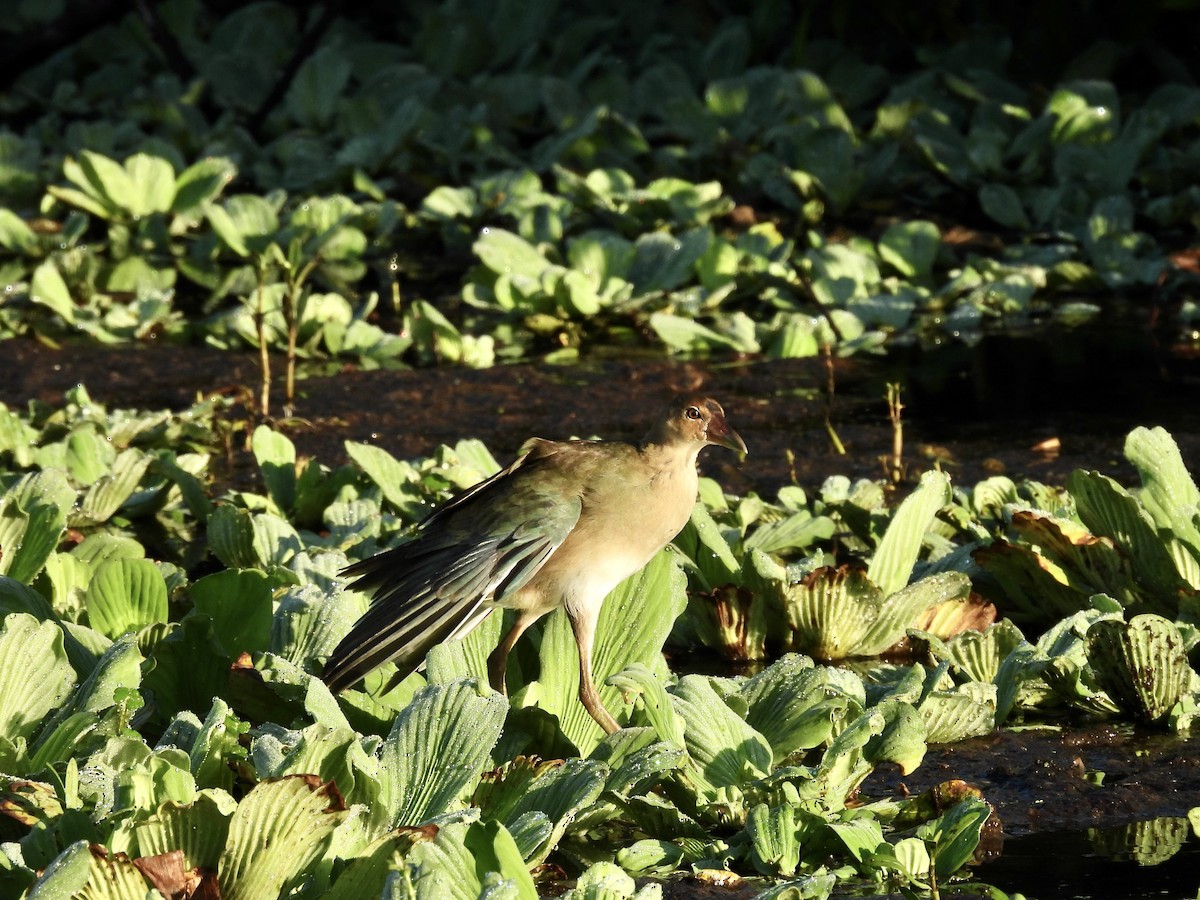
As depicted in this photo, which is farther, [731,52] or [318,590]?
[731,52]

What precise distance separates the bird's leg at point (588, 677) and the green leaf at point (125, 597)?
0.81 m

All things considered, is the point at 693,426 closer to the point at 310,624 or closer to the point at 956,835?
the point at 310,624

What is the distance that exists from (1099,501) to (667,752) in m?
1.39

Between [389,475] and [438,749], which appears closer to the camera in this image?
[438,749]

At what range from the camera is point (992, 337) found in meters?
6.52

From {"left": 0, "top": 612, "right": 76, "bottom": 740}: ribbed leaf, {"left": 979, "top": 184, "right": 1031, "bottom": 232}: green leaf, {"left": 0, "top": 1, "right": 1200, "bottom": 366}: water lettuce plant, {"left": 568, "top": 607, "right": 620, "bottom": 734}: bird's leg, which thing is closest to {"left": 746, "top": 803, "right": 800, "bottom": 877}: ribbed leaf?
{"left": 568, "top": 607, "right": 620, "bottom": 734}: bird's leg

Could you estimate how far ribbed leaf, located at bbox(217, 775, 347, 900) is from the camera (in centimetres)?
247

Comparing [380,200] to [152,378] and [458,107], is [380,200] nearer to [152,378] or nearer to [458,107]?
[458,107]

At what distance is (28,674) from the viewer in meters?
2.99

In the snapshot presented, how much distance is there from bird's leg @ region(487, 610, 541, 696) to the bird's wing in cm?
15

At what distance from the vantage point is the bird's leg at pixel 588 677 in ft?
10.4

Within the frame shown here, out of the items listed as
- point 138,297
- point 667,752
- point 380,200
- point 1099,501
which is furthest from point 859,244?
point 667,752

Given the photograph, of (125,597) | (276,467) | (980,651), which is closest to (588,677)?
(980,651)

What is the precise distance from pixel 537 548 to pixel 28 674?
0.89 meters
